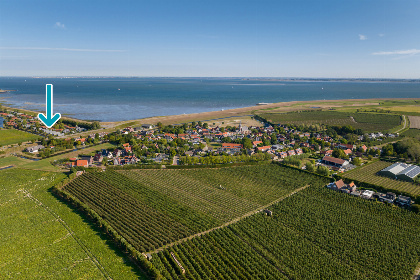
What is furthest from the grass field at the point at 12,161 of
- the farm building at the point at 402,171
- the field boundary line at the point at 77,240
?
the farm building at the point at 402,171

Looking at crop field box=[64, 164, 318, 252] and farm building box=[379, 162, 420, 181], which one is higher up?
farm building box=[379, 162, 420, 181]

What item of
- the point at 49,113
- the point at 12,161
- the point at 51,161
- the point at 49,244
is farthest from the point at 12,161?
the point at 49,113

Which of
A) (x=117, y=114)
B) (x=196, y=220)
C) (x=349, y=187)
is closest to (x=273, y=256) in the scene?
(x=196, y=220)

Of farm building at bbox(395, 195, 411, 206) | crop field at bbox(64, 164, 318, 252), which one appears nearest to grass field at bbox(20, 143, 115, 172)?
crop field at bbox(64, 164, 318, 252)

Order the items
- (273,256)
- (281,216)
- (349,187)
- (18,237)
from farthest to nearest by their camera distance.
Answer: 1. (349,187)
2. (281,216)
3. (18,237)
4. (273,256)

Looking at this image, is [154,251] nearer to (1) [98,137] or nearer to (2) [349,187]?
(2) [349,187]

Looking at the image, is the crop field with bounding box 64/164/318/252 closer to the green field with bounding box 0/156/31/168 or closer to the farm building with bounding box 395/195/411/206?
the farm building with bounding box 395/195/411/206

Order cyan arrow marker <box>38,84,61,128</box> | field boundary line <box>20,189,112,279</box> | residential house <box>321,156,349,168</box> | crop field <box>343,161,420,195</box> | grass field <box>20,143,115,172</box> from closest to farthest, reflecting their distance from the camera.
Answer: cyan arrow marker <box>38,84,61,128</box>
field boundary line <box>20,189,112,279</box>
crop field <box>343,161,420,195</box>
grass field <box>20,143,115,172</box>
residential house <box>321,156,349,168</box>
